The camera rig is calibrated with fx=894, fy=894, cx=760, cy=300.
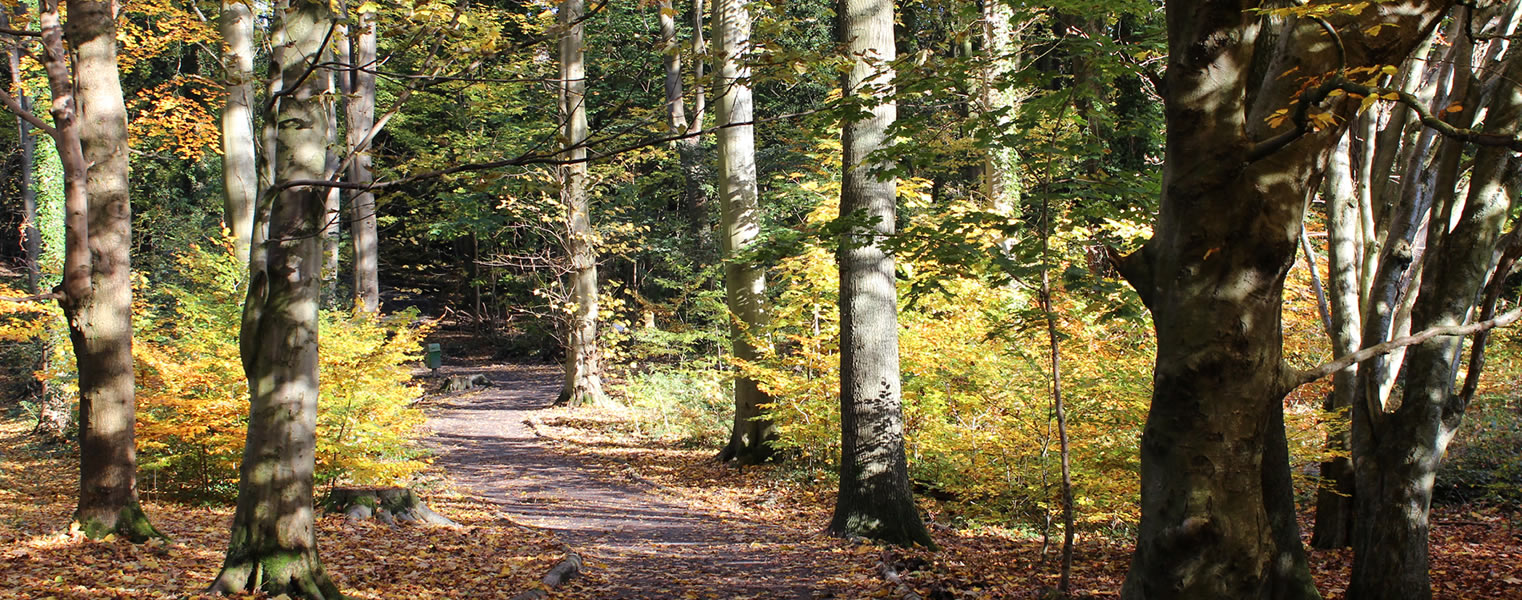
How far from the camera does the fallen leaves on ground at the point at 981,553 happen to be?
643 centimetres

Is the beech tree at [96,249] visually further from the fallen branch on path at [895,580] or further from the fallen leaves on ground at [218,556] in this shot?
the fallen branch on path at [895,580]

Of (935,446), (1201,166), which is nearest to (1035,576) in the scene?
(935,446)

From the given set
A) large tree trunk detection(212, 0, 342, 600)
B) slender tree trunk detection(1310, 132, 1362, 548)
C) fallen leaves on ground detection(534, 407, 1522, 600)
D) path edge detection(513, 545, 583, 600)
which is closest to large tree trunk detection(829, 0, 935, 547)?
fallen leaves on ground detection(534, 407, 1522, 600)

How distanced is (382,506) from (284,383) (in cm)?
350

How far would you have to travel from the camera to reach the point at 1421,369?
5.02 metres

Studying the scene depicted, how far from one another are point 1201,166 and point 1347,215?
5.00 metres

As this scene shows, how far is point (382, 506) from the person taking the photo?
796cm

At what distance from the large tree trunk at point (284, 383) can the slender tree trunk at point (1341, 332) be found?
7.37 metres

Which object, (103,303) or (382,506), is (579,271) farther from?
(103,303)

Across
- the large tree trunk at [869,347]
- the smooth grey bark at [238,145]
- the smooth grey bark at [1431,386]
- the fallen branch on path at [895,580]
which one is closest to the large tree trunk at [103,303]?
the smooth grey bark at [238,145]

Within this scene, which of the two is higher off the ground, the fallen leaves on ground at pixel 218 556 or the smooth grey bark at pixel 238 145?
the smooth grey bark at pixel 238 145

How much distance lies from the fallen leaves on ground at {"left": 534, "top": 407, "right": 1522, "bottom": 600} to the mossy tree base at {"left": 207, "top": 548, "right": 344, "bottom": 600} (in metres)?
1.77

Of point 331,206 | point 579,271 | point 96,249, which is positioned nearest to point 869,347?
point 96,249

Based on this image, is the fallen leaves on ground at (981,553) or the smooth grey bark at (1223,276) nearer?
the smooth grey bark at (1223,276)
